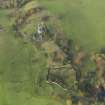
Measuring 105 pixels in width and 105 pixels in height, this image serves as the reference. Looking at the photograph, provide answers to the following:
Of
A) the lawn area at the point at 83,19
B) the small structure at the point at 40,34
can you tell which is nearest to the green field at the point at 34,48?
the lawn area at the point at 83,19

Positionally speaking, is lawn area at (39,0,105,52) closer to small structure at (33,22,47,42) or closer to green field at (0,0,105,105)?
green field at (0,0,105,105)

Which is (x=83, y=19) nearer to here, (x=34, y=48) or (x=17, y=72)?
(x=34, y=48)

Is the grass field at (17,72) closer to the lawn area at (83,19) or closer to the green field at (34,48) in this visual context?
the green field at (34,48)

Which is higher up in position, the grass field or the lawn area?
the lawn area

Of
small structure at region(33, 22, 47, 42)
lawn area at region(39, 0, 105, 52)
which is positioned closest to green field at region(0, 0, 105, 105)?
lawn area at region(39, 0, 105, 52)

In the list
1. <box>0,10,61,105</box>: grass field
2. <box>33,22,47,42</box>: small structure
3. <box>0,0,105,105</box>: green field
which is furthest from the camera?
<box>33,22,47,42</box>: small structure

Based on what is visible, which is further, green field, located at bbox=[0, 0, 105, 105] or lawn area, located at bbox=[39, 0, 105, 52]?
lawn area, located at bbox=[39, 0, 105, 52]

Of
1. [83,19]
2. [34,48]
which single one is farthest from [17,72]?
[83,19]

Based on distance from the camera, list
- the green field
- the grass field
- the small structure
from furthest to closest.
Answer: the small structure, the green field, the grass field

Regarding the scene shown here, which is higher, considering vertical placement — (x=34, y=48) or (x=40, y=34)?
(x=40, y=34)
